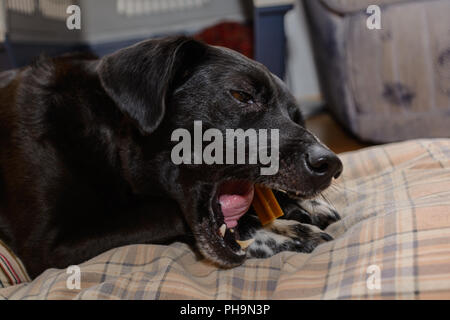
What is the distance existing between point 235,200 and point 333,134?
194cm

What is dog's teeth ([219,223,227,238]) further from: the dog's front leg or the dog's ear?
the dog's ear

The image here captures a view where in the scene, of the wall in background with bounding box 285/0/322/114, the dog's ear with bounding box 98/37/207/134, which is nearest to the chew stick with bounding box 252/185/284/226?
the dog's ear with bounding box 98/37/207/134

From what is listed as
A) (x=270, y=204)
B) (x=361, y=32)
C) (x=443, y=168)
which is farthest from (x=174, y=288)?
(x=361, y=32)

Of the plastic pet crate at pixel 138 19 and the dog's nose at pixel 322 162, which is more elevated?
the plastic pet crate at pixel 138 19

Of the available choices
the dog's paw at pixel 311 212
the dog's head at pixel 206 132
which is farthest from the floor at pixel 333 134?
the dog's head at pixel 206 132

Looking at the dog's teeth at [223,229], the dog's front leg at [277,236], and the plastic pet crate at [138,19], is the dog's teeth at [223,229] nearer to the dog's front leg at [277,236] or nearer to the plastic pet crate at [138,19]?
the dog's front leg at [277,236]

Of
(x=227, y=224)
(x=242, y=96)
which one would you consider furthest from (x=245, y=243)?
(x=242, y=96)

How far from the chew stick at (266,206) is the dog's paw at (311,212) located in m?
0.14

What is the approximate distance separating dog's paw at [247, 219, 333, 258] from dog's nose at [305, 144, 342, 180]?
0.66ft

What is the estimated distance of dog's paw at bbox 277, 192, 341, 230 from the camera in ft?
4.61

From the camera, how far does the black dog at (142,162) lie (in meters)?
1.15

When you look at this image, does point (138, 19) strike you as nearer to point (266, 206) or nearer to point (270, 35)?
point (270, 35)

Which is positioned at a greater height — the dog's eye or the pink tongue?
the dog's eye

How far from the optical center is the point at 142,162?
126 centimetres
